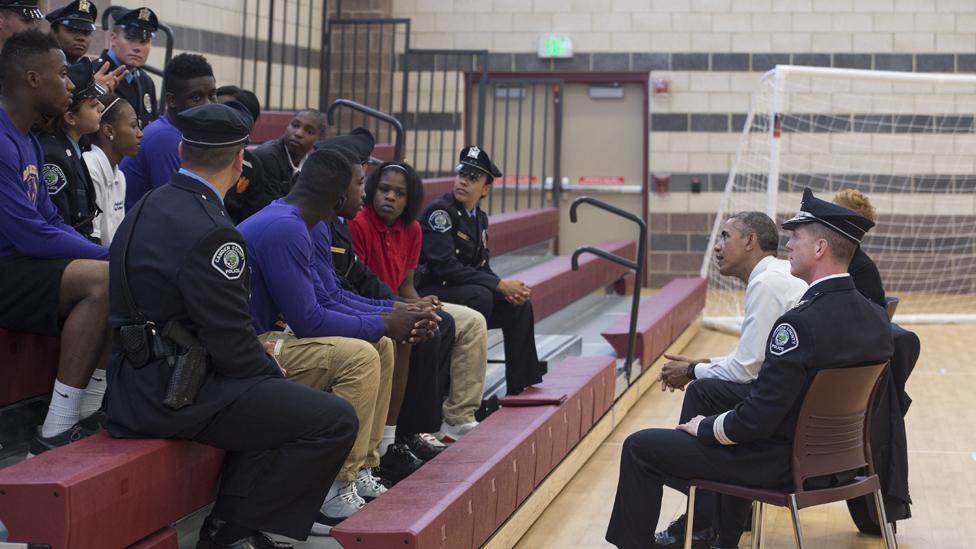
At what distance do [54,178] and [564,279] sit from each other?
468 centimetres

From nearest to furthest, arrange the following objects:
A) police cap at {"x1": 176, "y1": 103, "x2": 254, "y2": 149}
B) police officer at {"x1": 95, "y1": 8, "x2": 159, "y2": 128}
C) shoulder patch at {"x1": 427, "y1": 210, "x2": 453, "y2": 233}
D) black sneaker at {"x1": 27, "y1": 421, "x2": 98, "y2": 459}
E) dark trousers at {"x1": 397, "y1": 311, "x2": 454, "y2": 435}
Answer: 1. police cap at {"x1": 176, "y1": 103, "x2": 254, "y2": 149}
2. black sneaker at {"x1": 27, "y1": 421, "x2": 98, "y2": 459}
3. dark trousers at {"x1": 397, "y1": 311, "x2": 454, "y2": 435}
4. police officer at {"x1": 95, "y1": 8, "x2": 159, "y2": 128}
5. shoulder patch at {"x1": 427, "y1": 210, "x2": 453, "y2": 233}

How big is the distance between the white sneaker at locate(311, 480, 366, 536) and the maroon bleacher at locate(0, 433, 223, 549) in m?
0.47

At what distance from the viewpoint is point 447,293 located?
5.56 metres

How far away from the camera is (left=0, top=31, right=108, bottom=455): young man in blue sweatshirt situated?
335cm

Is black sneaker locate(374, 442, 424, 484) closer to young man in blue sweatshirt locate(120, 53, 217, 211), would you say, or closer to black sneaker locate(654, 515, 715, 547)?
black sneaker locate(654, 515, 715, 547)

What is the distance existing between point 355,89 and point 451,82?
1.00m

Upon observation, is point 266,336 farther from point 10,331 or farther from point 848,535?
point 848,535

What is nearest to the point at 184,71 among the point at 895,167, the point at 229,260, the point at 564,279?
the point at 229,260

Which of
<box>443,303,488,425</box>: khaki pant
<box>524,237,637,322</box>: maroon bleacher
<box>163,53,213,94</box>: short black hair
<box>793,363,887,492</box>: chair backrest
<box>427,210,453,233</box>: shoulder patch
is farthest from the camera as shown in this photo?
<box>524,237,637,322</box>: maroon bleacher

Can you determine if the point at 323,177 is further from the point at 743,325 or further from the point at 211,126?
the point at 743,325

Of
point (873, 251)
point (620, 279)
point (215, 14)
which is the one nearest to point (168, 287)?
point (215, 14)

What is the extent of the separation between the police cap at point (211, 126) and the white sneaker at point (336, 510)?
118cm

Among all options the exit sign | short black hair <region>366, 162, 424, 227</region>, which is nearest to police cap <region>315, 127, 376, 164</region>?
short black hair <region>366, 162, 424, 227</region>

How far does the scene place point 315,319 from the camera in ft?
12.2
